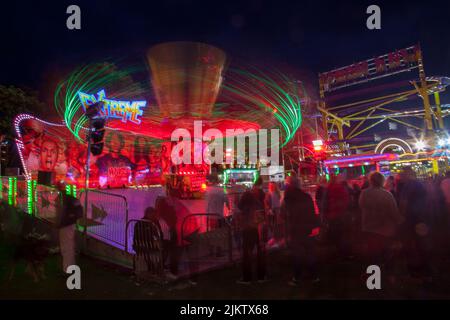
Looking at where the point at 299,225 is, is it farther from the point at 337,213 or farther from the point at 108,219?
the point at 108,219

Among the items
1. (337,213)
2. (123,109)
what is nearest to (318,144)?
(123,109)

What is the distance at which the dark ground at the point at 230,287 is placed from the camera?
490 cm

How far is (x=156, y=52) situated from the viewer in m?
9.99

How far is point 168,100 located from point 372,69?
14.2 meters

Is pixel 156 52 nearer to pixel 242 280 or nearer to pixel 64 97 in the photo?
pixel 64 97

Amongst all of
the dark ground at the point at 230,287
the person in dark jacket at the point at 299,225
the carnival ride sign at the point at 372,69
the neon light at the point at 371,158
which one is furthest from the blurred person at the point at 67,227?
the carnival ride sign at the point at 372,69

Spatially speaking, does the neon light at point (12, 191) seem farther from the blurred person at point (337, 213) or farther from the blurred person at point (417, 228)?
the blurred person at point (417, 228)

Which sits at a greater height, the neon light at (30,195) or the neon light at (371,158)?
the neon light at (371,158)

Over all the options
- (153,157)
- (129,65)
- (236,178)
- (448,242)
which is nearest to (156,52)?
(129,65)

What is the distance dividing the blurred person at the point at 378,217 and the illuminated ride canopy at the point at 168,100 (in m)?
6.83

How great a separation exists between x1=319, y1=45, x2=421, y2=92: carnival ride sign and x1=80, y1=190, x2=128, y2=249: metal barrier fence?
18.1m

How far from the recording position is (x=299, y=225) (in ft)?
17.2

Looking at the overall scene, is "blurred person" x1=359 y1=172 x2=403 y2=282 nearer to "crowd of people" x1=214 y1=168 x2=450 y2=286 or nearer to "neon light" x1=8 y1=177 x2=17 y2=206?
"crowd of people" x1=214 y1=168 x2=450 y2=286
